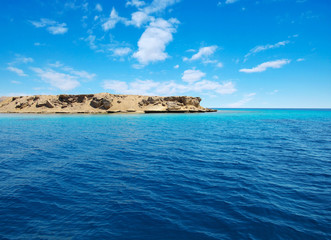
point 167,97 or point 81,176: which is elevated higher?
point 167,97

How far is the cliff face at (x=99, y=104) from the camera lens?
10272cm

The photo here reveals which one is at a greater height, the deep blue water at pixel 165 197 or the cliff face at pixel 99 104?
the cliff face at pixel 99 104

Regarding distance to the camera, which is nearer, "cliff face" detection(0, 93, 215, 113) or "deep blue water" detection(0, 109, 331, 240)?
"deep blue water" detection(0, 109, 331, 240)

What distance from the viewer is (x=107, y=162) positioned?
43.7 feet

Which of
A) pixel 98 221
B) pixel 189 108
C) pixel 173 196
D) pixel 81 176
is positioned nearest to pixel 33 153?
pixel 81 176

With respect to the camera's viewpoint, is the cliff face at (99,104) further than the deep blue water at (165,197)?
Yes

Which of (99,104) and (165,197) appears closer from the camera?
(165,197)

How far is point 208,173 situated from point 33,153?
15.0 metres

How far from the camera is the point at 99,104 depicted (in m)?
104

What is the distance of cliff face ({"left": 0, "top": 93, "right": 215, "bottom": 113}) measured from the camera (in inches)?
4044

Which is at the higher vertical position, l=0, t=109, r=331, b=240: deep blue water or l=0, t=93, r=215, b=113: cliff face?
l=0, t=93, r=215, b=113: cliff face

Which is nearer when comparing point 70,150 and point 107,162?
point 107,162

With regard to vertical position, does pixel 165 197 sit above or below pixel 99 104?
below

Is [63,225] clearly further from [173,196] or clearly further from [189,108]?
[189,108]
